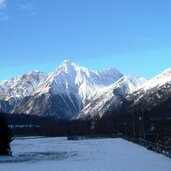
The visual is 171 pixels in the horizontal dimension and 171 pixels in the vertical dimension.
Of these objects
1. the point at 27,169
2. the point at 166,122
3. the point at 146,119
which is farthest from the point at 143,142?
the point at 146,119

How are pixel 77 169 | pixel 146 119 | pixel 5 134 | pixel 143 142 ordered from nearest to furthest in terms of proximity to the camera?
pixel 77 169 < pixel 5 134 < pixel 143 142 < pixel 146 119

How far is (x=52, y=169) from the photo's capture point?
4312 centimetres

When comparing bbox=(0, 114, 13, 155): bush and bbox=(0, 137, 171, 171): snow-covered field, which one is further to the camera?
bbox=(0, 114, 13, 155): bush

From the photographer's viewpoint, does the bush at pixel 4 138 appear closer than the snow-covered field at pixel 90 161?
No

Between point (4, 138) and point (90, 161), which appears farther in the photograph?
point (4, 138)

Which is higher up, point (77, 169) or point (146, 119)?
point (146, 119)

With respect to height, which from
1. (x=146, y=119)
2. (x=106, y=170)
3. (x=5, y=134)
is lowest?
(x=106, y=170)

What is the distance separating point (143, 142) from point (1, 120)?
29.7 m

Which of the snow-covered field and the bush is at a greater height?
the bush

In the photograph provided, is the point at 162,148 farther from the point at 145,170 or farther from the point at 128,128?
the point at 128,128

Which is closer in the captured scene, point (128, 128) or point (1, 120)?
point (1, 120)

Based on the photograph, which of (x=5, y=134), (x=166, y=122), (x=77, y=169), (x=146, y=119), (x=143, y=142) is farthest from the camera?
(x=146, y=119)

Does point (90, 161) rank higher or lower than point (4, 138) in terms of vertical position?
lower

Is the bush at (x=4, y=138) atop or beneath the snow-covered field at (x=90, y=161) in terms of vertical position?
atop
